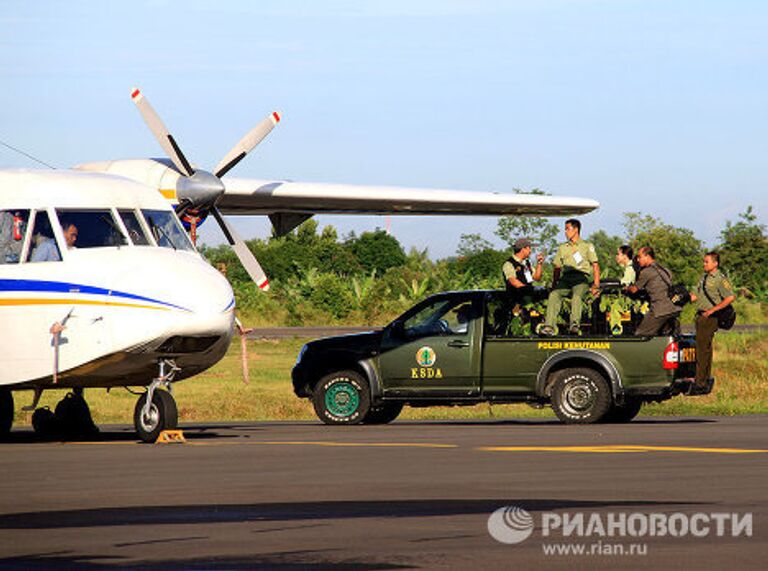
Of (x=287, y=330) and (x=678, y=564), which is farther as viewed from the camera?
(x=287, y=330)

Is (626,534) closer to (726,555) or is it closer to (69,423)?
(726,555)

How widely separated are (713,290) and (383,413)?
4.94 metres

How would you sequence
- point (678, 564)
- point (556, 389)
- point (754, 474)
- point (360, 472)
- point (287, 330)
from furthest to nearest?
point (287, 330) → point (556, 389) → point (360, 472) → point (754, 474) → point (678, 564)

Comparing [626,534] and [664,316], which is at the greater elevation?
[664,316]

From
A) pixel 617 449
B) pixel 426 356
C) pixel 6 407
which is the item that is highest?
pixel 426 356

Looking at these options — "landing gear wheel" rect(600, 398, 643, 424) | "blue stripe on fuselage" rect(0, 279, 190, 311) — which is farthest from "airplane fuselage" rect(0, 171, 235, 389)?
"landing gear wheel" rect(600, 398, 643, 424)

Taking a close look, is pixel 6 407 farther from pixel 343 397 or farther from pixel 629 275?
pixel 629 275

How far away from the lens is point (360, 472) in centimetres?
1314

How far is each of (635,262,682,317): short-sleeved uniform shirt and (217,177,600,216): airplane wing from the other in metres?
8.06

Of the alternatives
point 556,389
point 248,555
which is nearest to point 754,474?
point 248,555

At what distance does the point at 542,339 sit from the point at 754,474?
329 inches

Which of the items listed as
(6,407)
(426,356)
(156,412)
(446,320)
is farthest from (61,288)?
(446,320)

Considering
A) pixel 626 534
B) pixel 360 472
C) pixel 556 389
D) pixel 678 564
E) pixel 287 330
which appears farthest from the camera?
pixel 287 330

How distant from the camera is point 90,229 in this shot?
18094 mm
